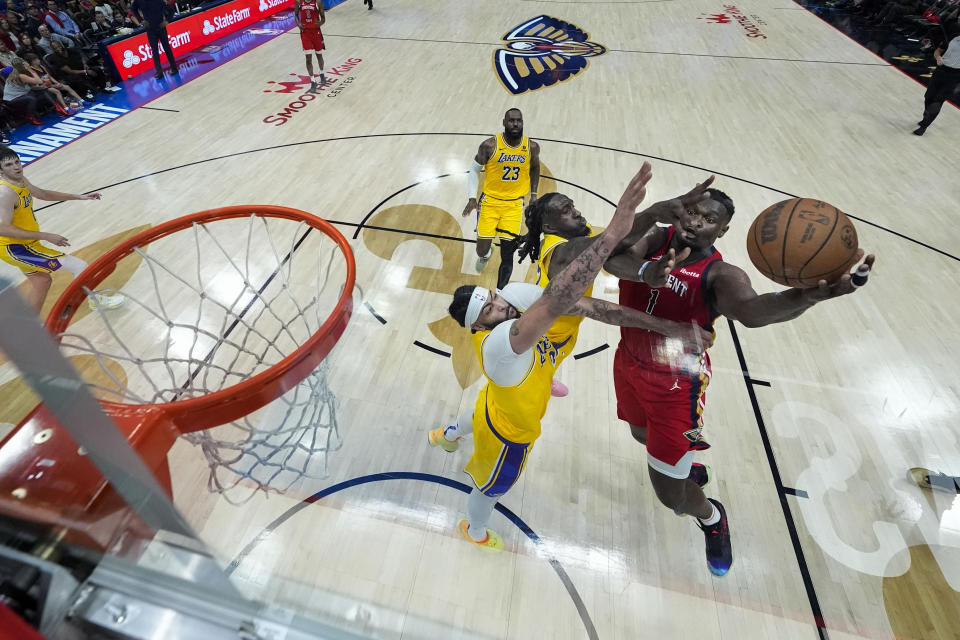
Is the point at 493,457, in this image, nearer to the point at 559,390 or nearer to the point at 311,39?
the point at 559,390

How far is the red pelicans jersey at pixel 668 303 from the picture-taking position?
2037 millimetres

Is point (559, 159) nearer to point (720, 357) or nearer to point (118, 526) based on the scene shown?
point (720, 357)

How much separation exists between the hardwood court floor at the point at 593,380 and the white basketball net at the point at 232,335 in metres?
0.22

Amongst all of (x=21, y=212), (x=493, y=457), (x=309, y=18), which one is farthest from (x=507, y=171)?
(x=309, y=18)

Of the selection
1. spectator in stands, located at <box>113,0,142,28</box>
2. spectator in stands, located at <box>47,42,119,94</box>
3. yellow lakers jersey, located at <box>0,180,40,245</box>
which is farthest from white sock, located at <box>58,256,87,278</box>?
spectator in stands, located at <box>113,0,142,28</box>

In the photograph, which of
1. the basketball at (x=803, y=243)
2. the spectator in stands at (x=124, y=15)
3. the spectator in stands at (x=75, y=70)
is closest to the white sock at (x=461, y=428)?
the basketball at (x=803, y=243)

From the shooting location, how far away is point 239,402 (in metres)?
1.86

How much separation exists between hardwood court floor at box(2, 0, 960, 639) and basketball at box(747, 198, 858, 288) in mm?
1553

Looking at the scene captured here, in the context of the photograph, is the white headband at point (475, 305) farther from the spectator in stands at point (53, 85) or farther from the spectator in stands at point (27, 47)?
the spectator in stands at point (27, 47)

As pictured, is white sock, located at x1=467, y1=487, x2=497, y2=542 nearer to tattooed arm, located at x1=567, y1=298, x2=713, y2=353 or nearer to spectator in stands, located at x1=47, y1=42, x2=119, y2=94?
tattooed arm, located at x1=567, y1=298, x2=713, y2=353

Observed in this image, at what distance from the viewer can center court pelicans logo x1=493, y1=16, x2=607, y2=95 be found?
28.6 ft

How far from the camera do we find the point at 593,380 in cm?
349

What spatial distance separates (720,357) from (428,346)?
2226 millimetres

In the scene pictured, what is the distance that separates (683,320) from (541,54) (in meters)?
9.36
